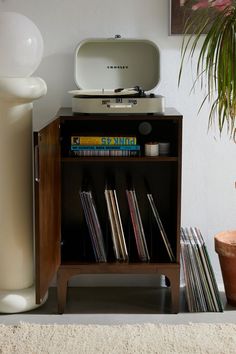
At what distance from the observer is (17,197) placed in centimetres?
270

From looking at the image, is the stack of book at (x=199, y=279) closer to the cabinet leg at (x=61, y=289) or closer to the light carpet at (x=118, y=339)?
the light carpet at (x=118, y=339)

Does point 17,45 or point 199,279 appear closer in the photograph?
point 17,45

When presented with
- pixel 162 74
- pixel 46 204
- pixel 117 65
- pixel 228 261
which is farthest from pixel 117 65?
pixel 228 261

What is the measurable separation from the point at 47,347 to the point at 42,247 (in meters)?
0.36

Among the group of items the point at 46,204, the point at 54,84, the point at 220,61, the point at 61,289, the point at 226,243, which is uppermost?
the point at 220,61

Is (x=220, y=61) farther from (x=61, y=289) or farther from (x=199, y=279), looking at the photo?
(x=61, y=289)

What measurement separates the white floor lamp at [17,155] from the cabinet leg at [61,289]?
0.40ft

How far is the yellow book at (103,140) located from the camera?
8.75 feet

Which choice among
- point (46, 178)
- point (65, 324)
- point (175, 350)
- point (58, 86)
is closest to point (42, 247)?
point (46, 178)

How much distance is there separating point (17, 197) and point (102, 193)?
0.45 m

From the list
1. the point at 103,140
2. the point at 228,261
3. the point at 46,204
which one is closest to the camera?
the point at 46,204

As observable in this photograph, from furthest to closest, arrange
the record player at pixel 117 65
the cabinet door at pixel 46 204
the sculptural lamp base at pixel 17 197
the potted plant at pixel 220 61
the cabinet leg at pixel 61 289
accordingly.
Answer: the record player at pixel 117 65
the cabinet leg at pixel 61 289
the sculptural lamp base at pixel 17 197
the potted plant at pixel 220 61
the cabinet door at pixel 46 204

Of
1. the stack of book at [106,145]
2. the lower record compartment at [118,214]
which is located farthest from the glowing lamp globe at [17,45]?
the lower record compartment at [118,214]

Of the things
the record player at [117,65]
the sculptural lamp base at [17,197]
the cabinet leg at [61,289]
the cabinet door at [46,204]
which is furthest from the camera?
the record player at [117,65]
